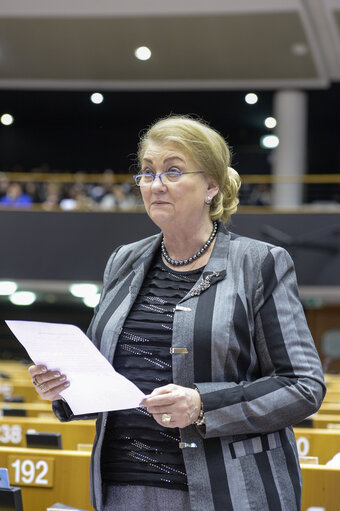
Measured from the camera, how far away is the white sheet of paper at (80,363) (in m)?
1.55

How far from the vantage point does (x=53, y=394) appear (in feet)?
5.60

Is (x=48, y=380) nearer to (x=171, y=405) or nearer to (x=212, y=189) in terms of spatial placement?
(x=171, y=405)

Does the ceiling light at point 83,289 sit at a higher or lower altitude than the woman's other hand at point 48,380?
higher

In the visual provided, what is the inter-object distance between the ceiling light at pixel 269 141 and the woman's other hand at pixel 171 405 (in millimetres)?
12718

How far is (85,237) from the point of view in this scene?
1131cm

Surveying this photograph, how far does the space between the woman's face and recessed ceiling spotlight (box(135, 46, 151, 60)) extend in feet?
36.1

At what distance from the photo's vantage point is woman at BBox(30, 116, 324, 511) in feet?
5.16

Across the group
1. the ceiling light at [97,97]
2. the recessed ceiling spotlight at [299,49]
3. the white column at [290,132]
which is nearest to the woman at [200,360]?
the recessed ceiling spotlight at [299,49]

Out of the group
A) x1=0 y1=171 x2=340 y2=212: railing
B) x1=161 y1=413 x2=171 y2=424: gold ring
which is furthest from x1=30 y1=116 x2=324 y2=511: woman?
x1=0 y1=171 x2=340 y2=212: railing

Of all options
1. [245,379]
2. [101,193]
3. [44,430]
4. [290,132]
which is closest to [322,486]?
[245,379]

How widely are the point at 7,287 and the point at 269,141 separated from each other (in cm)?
548

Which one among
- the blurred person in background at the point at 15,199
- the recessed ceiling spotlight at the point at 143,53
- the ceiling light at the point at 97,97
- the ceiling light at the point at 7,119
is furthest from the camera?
the ceiling light at the point at 7,119

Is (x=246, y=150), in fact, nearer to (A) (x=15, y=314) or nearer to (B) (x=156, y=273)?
(A) (x=15, y=314)

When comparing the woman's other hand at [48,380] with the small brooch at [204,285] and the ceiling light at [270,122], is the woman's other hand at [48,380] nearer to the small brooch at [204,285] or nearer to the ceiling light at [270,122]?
the small brooch at [204,285]
